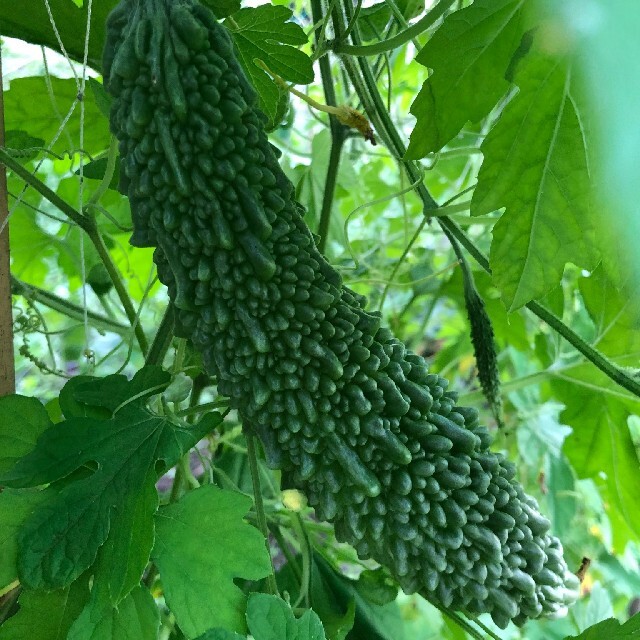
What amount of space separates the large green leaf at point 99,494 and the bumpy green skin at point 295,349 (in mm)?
105

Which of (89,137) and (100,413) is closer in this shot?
(100,413)

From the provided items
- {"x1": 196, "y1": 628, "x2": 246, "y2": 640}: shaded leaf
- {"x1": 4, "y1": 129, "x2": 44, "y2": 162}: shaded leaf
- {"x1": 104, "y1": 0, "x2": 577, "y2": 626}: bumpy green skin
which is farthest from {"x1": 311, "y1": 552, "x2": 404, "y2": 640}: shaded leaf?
{"x1": 4, "y1": 129, "x2": 44, "y2": 162}: shaded leaf

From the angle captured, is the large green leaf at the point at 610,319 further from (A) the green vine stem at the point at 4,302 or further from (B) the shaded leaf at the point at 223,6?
(A) the green vine stem at the point at 4,302

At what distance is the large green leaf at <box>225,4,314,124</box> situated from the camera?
0.70 m

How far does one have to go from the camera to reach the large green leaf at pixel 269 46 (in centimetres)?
70

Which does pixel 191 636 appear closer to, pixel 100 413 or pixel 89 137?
pixel 100 413

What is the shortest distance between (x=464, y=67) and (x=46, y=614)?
2.14 ft

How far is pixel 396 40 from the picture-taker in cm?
72

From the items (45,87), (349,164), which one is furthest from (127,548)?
(349,164)

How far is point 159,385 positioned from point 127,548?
7.3 inches

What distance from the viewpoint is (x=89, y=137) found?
953 mm

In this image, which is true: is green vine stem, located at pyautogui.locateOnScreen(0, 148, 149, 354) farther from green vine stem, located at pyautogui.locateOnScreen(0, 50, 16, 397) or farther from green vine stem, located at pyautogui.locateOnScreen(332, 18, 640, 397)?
green vine stem, located at pyautogui.locateOnScreen(332, 18, 640, 397)

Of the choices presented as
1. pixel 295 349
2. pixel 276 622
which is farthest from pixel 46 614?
pixel 295 349

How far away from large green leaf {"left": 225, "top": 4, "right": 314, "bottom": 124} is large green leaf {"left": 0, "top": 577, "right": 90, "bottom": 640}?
0.53 m
